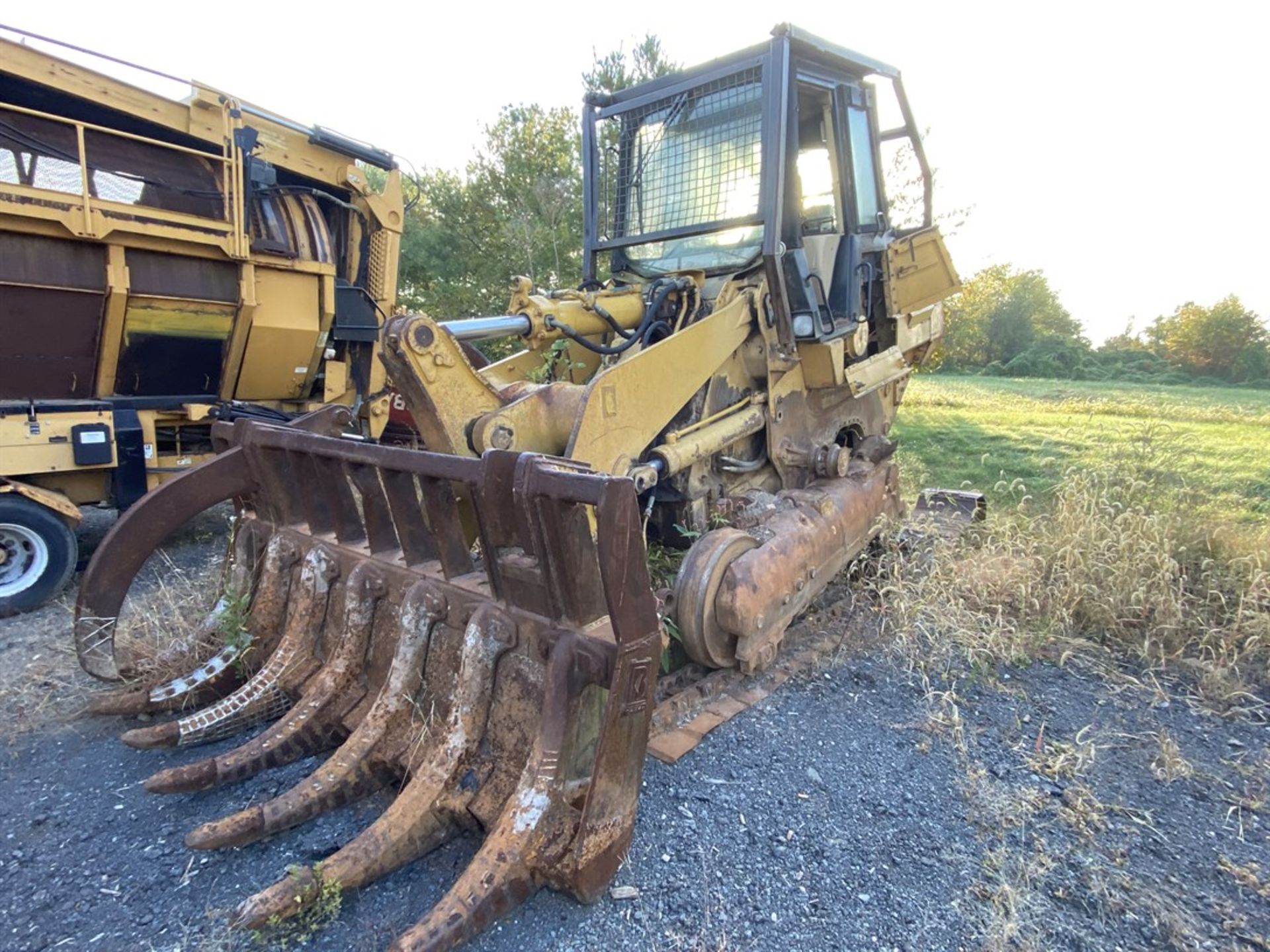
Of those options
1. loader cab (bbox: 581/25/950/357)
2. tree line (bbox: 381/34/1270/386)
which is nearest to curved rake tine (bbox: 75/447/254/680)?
loader cab (bbox: 581/25/950/357)

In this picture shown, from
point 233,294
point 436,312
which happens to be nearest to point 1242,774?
point 233,294

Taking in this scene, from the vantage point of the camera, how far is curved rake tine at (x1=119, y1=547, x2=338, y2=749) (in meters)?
2.83

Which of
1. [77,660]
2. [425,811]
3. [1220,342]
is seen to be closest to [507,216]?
[77,660]

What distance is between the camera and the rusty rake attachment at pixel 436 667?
215 cm

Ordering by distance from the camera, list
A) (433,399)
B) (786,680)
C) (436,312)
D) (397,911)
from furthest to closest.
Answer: (436,312) < (786,680) < (433,399) < (397,911)

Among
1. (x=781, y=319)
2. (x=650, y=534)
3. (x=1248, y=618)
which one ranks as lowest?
(x=1248, y=618)

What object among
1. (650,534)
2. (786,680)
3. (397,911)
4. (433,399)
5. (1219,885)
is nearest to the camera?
(397,911)

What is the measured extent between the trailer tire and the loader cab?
159 inches

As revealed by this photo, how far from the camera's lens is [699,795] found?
9.10 ft

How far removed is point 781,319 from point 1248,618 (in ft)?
10.0

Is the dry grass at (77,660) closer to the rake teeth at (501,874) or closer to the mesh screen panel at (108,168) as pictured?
the rake teeth at (501,874)

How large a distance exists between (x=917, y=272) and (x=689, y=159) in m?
1.65

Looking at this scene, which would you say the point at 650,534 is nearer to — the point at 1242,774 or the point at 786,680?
the point at 786,680

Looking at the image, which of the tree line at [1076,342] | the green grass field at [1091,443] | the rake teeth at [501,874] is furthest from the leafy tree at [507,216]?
the tree line at [1076,342]
